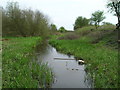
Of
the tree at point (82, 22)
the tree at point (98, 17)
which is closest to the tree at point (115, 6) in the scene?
the tree at point (98, 17)

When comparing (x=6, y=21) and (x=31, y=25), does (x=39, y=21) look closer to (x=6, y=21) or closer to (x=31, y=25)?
(x=31, y=25)

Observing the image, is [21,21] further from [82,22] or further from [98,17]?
[82,22]

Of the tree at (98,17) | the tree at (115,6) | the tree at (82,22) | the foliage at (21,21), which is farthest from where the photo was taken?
the tree at (82,22)

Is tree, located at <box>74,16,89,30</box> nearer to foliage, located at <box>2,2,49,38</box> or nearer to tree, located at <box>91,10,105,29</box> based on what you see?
tree, located at <box>91,10,105,29</box>

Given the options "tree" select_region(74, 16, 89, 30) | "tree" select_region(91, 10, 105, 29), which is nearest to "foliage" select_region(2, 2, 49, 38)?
"tree" select_region(91, 10, 105, 29)

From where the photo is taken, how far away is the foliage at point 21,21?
38531mm

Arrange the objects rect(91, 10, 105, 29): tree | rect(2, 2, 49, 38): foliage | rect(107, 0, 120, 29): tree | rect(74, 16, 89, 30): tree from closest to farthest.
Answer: rect(107, 0, 120, 29): tree < rect(2, 2, 49, 38): foliage < rect(91, 10, 105, 29): tree < rect(74, 16, 89, 30): tree

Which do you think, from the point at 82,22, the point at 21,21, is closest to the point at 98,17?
the point at 82,22

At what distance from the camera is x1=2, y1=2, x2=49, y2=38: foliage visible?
3853cm

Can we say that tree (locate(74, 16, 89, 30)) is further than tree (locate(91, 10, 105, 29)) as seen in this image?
Yes

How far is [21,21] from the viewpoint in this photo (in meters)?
38.6

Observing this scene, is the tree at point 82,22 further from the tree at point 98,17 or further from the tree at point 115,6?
the tree at point 115,6

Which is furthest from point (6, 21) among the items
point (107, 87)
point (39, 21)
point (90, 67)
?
point (107, 87)

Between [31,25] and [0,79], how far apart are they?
112 ft
